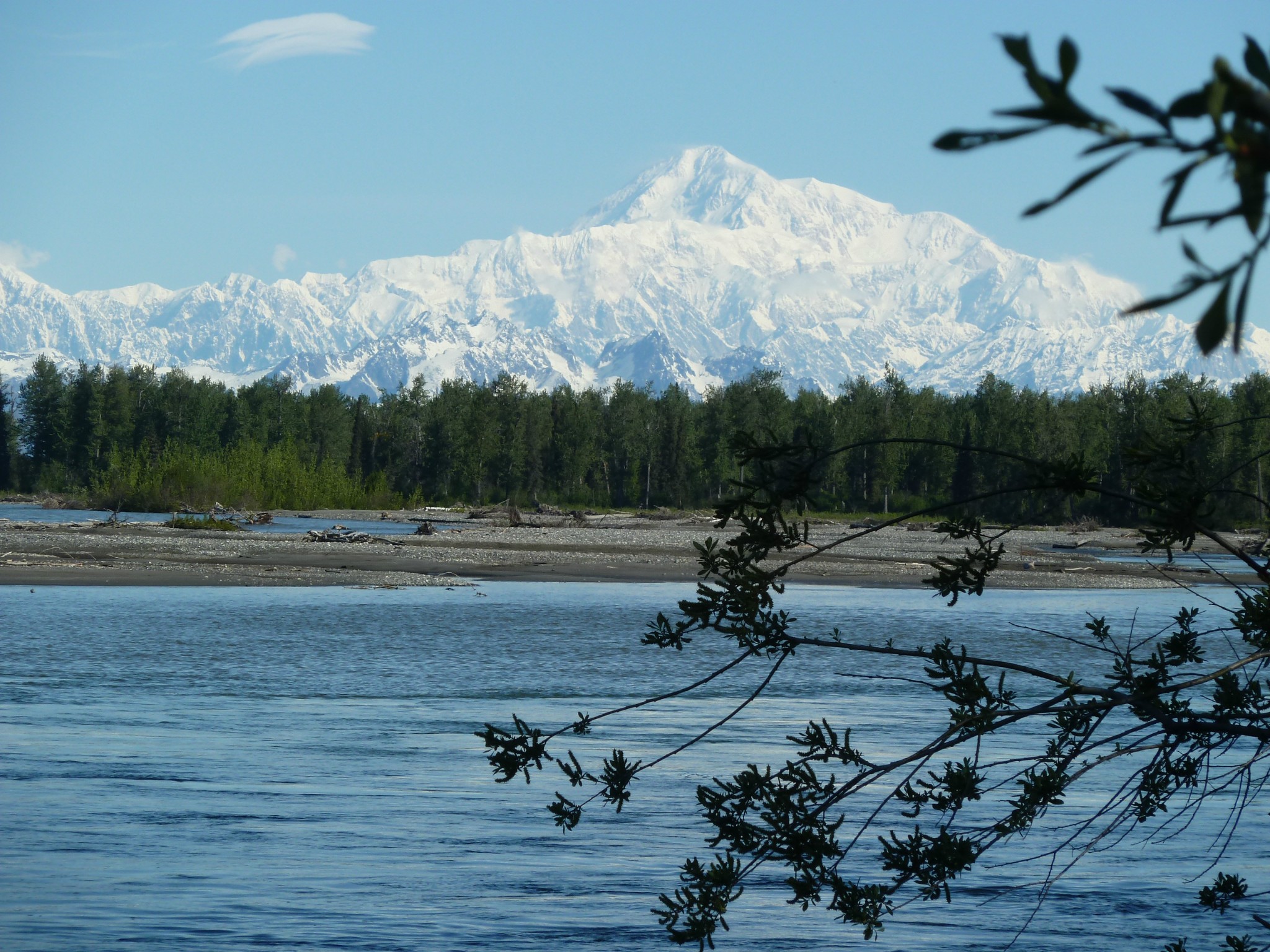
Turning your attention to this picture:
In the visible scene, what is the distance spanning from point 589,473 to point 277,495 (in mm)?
49193

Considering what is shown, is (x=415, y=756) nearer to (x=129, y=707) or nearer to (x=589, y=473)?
(x=129, y=707)

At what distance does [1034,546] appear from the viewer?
237 feet

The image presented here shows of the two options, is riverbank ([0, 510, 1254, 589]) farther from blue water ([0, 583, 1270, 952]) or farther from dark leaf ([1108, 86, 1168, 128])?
dark leaf ([1108, 86, 1168, 128])

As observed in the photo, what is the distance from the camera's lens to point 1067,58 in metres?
1.92

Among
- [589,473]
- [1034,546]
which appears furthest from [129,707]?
[589,473]

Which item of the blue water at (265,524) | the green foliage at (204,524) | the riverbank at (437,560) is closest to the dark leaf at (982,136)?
the riverbank at (437,560)

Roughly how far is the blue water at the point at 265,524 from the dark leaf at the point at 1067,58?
65.6m

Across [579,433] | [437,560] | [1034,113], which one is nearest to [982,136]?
[1034,113]

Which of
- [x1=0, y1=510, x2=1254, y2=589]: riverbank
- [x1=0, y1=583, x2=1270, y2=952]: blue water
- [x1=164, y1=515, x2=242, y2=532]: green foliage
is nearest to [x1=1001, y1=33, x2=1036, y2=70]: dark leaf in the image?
[x1=0, y1=583, x2=1270, y2=952]: blue water

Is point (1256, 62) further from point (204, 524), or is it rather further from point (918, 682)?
point (204, 524)

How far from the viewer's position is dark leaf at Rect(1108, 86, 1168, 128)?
192 cm

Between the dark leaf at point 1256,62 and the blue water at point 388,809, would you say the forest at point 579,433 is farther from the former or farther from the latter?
the dark leaf at point 1256,62

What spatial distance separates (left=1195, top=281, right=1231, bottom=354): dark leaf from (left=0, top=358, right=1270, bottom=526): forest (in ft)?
365

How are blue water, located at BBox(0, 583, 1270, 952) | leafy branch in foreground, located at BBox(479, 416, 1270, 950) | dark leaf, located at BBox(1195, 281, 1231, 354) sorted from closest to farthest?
dark leaf, located at BBox(1195, 281, 1231, 354) < leafy branch in foreground, located at BBox(479, 416, 1270, 950) < blue water, located at BBox(0, 583, 1270, 952)
